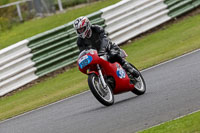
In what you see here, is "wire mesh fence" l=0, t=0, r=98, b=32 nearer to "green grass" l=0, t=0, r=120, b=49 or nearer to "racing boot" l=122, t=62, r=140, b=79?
"green grass" l=0, t=0, r=120, b=49

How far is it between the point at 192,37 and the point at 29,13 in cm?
1037

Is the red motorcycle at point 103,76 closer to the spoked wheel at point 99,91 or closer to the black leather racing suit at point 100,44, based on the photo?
the spoked wheel at point 99,91

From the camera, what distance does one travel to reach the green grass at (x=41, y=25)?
19.3m

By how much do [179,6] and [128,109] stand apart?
1120cm

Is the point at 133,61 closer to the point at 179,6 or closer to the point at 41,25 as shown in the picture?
the point at 179,6

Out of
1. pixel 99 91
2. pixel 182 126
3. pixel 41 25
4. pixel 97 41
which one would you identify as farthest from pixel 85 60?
pixel 41 25

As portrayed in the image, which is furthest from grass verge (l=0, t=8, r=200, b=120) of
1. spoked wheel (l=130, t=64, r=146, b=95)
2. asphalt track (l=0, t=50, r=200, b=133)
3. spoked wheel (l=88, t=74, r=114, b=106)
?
spoked wheel (l=88, t=74, r=114, b=106)

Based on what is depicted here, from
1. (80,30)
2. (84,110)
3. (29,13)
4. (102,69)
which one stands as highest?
(80,30)

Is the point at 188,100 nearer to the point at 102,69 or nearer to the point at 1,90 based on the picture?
the point at 102,69

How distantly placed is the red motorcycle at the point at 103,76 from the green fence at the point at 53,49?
231 inches

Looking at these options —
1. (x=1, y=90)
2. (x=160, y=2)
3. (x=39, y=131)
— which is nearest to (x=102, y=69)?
(x=39, y=131)

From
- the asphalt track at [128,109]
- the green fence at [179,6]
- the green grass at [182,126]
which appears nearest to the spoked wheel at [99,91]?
the asphalt track at [128,109]

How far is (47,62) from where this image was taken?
1572 centimetres

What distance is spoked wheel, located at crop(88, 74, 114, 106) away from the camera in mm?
9023
